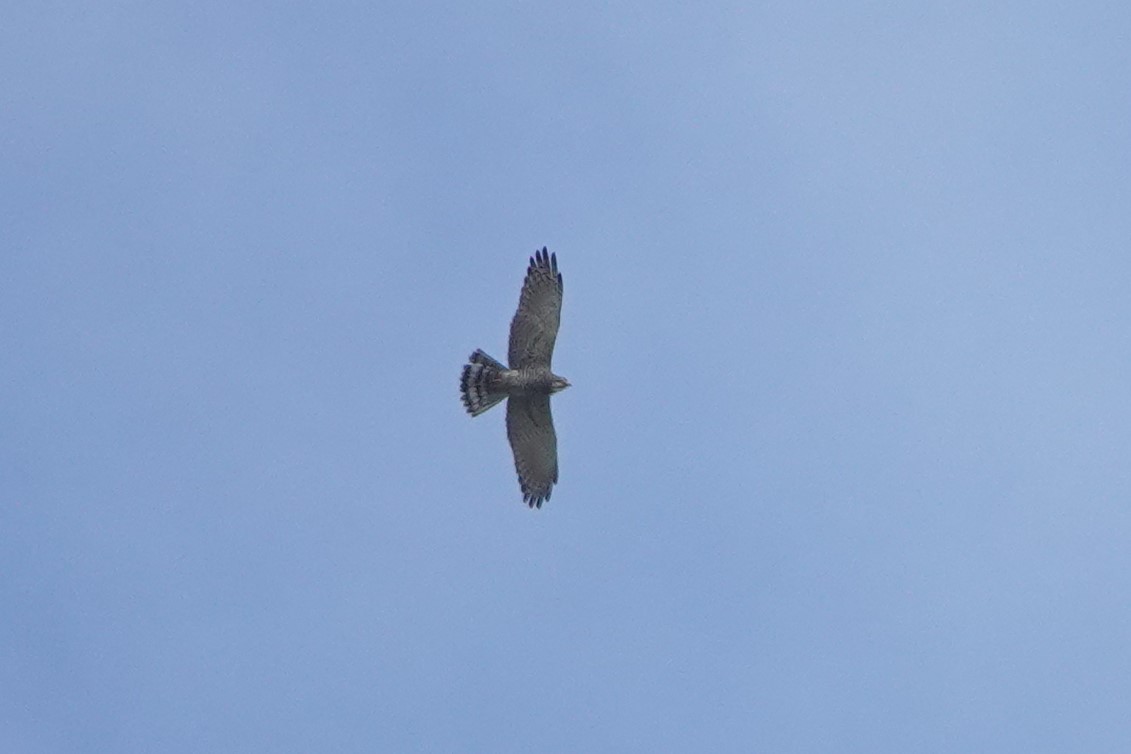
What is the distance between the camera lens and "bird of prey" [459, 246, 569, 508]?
156ft

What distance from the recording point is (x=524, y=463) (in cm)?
4900

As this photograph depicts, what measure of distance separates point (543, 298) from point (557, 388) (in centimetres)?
181

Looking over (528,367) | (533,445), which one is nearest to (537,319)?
(528,367)

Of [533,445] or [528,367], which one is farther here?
[533,445]

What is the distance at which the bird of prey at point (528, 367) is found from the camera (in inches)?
1870

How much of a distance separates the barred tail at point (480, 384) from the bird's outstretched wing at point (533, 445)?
0.55 m

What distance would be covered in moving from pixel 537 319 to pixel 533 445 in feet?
9.05

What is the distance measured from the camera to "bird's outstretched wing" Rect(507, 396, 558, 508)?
48.1 m

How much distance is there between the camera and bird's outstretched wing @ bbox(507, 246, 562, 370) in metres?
47.6

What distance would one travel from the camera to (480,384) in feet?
156

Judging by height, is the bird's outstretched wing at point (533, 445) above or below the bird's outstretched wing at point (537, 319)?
below

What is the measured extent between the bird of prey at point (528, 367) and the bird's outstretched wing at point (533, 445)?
0.07ft

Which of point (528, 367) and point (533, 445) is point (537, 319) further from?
point (533, 445)

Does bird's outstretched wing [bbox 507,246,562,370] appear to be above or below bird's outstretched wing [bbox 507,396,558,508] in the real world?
above
